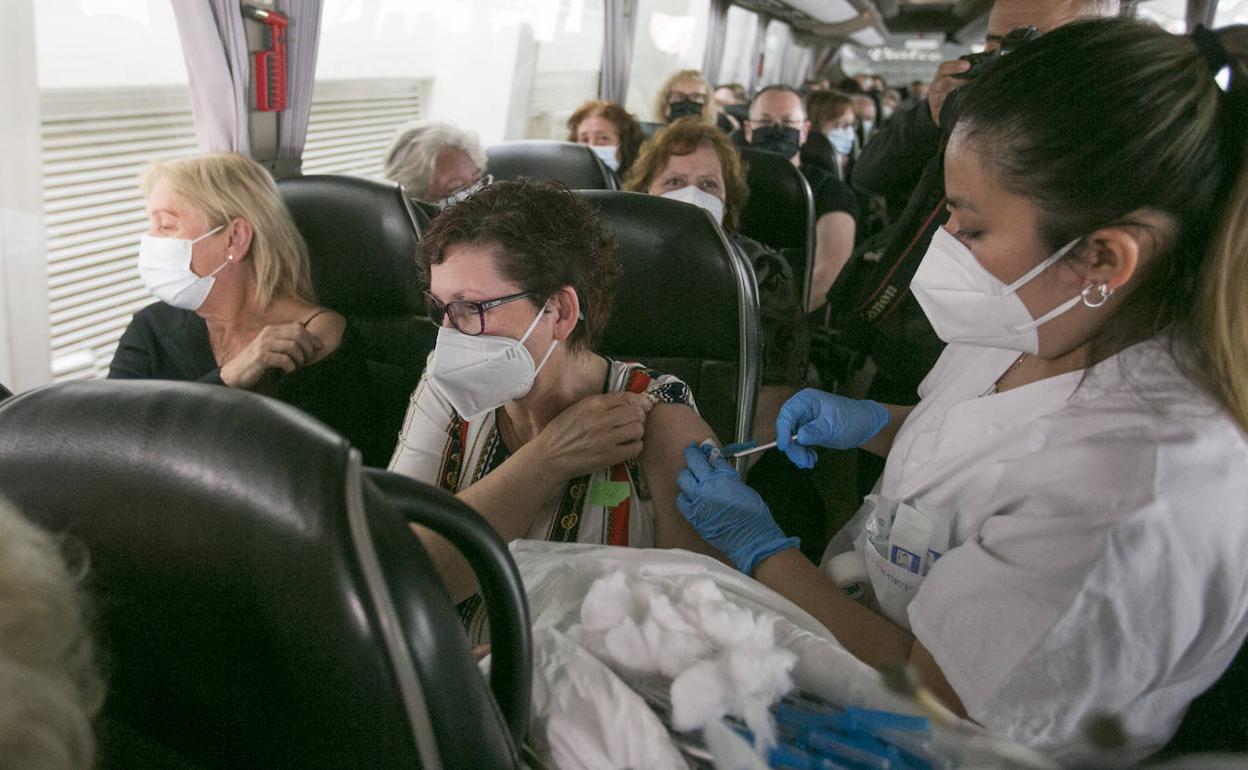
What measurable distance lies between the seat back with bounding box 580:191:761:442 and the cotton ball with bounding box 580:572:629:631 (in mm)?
1125

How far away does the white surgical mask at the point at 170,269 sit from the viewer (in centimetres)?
215

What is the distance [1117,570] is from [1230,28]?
73 centimetres

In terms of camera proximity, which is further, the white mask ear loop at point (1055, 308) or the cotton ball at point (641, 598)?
the white mask ear loop at point (1055, 308)

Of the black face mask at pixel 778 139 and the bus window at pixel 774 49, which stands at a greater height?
the bus window at pixel 774 49

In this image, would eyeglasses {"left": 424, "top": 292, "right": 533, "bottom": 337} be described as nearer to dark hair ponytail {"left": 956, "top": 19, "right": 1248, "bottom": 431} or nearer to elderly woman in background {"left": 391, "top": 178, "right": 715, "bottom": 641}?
elderly woman in background {"left": 391, "top": 178, "right": 715, "bottom": 641}

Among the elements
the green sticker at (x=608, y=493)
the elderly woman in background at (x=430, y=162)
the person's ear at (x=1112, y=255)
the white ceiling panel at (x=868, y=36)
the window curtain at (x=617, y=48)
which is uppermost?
the white ceiling panel at (x=868, y=36)

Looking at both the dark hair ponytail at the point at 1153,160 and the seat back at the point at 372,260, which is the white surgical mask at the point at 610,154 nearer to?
the seat back at the point at 372,260

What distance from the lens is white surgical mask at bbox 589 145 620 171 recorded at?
4.18 m

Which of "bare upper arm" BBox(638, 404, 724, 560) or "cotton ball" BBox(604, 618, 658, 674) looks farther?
"bare upper arm" BBox(638, 404, 724, 560)

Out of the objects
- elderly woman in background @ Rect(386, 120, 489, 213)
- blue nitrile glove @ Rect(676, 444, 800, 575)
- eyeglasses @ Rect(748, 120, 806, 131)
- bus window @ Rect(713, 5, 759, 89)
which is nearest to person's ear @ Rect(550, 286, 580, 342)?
blue nitrile glove @ Rect(676, 444, 800, 575)

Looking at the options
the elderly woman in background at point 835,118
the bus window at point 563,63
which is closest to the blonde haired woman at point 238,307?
the bus window at point 563,63

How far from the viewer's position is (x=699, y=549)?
153 centimetres

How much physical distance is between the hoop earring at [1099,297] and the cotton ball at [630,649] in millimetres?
719

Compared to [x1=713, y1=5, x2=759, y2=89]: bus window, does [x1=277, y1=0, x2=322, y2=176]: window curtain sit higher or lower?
lower
